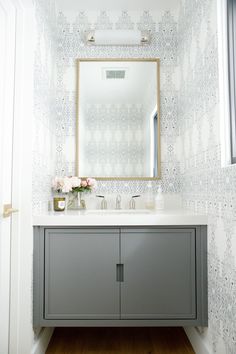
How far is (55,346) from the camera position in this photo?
6.43 feet

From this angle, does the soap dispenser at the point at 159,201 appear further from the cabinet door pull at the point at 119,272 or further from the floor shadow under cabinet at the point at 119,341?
the floor shadow under cabinet at the point at 119,341

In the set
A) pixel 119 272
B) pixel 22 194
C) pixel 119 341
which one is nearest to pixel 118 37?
pixel 22 194

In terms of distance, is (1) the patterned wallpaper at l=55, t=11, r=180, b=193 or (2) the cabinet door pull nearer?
(2) the cabinet door pull

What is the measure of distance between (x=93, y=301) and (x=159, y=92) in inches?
66.7

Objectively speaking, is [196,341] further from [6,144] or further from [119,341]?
[6,144]

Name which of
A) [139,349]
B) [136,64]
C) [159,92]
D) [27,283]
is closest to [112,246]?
[27,283]

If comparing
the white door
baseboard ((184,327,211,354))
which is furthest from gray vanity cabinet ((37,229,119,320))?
baseboard ((184,327,211,354))

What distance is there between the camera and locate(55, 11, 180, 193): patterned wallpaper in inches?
95.7

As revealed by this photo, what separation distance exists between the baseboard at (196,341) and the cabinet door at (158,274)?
20 centimetres

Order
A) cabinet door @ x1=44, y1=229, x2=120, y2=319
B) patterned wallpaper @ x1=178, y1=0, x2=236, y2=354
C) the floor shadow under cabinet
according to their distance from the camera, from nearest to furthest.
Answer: patterned wallpaper @ x1=178, y1=0, x2=236, y2=354, cabinet door @ x1=44, y1=229, x2=120, y2=319, the floor shadow under cabinet

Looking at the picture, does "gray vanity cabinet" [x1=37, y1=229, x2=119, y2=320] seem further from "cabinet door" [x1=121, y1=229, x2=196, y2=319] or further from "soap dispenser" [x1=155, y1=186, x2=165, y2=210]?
"soap dispenser" [x1=155, y1=186, x2=165, y2=210]

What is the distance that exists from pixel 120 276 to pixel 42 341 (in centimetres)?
67

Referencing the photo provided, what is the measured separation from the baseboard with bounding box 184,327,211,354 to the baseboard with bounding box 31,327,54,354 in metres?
0.97

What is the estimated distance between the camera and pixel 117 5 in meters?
2.45
